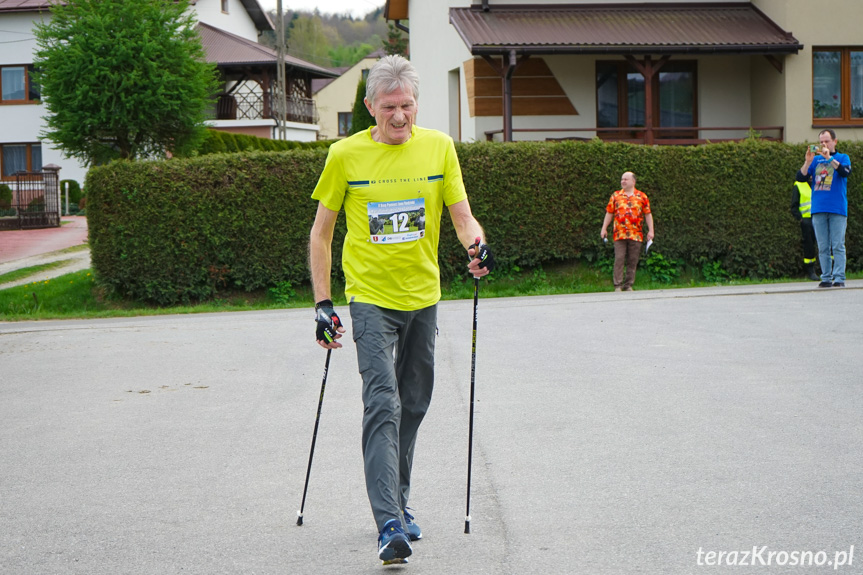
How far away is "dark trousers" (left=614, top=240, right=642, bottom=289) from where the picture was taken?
16.9m

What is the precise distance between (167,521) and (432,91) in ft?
81.3

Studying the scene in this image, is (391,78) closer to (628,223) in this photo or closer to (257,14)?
(628,223)

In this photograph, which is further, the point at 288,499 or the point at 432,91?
the point at 432,91

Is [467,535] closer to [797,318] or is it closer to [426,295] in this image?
[426,295]

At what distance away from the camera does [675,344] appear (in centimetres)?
1052

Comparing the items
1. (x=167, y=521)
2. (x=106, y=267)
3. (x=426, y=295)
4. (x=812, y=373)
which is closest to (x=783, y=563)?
(x=426, y=295)

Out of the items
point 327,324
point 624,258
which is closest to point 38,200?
point 624,258

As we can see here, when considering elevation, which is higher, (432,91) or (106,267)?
(432,91)

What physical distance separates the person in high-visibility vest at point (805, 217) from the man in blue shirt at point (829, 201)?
5.23 ft

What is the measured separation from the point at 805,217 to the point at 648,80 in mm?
7004

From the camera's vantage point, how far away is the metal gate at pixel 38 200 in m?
31.9

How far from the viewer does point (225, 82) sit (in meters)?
46.8

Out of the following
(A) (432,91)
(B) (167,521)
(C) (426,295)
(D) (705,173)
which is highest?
(A) (432,91)
